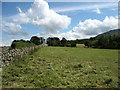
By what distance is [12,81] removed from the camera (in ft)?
27.1

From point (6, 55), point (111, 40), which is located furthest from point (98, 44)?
point (6, 55)

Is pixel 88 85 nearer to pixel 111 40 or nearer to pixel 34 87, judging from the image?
pixel 34 87

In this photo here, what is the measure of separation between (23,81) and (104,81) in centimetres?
479

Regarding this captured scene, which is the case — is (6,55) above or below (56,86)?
above

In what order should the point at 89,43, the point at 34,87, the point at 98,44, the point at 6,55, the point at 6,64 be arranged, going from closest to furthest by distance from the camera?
1. the point at 34,87
2. the point at 6,64
3. the point at 6,55
4. the point at 98,44
5. the point at 89,43

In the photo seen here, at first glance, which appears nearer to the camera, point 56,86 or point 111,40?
point 56,86

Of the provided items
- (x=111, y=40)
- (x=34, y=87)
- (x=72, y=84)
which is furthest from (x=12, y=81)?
(x=111, y=40)

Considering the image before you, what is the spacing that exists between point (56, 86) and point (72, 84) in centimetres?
95

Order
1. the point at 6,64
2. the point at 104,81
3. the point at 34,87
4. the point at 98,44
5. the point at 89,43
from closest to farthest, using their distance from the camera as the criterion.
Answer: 1. the point at 34,87
2. the point at 104,81
3. the point at 6,64
4. the point at 98,44
5. the point at 89,43

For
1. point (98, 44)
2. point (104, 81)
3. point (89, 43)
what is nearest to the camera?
point (104, 81)

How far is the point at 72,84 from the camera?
7941mm

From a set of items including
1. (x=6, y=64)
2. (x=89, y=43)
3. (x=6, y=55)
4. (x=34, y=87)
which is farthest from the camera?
(x=89, y=43)

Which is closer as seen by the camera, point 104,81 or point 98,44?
point 104,81

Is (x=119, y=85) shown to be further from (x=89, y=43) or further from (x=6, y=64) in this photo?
(x=89, y=43)
